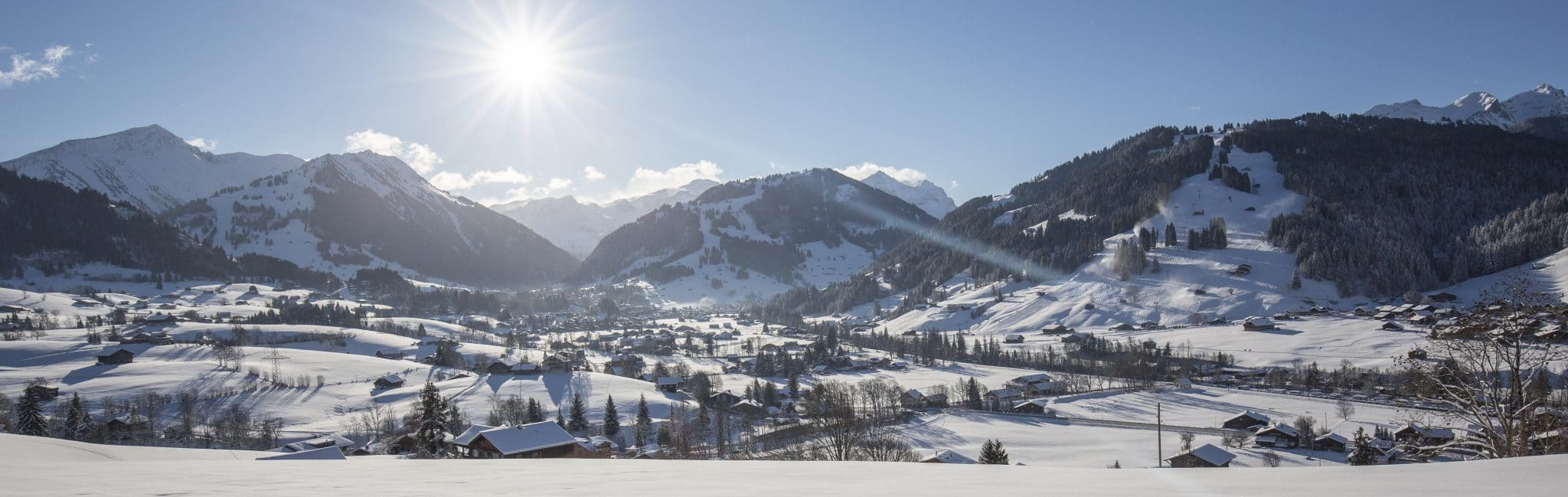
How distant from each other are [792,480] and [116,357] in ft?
353

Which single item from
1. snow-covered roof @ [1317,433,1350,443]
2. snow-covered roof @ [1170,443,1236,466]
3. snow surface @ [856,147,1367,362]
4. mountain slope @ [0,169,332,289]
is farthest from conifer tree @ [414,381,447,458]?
mountain slope @ [0,169,332,289]

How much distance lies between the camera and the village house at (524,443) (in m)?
34.0

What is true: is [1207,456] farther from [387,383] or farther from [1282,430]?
[387,383]

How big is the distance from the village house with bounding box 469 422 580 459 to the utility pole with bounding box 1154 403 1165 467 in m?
31.4

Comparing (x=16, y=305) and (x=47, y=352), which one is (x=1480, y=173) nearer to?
(x=47, y=352)

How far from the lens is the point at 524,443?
3453 centimetres

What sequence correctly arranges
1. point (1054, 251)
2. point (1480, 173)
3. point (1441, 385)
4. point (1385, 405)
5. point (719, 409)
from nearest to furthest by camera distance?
point (1441, 385)
point (1385, 405)
point (719, 409)
point (1480, 173)
point (1054, 251)

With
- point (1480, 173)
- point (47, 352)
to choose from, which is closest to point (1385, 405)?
point (1480, 173)

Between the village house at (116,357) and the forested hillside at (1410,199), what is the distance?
571 ft

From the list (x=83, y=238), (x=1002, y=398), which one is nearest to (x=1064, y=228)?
(x=1002, y=398)

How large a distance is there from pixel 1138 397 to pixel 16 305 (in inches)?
7118

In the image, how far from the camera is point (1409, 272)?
108438mm

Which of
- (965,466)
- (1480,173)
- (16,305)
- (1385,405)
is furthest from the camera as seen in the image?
(1480,173)

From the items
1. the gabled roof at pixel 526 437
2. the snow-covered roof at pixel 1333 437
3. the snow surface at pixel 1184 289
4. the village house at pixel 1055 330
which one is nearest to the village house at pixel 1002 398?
the snow-covered roof at pixel 1333 437
